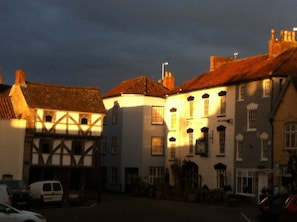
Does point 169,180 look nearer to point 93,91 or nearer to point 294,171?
point 93,91

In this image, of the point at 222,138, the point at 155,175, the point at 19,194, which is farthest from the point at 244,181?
the point at 19,194

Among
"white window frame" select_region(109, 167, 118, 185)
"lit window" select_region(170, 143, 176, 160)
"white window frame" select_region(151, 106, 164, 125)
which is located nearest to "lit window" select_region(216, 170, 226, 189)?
"lit window" select_region(170, 143, 176, 160)

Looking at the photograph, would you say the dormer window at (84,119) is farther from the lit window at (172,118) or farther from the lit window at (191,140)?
the lit window at (191,140)

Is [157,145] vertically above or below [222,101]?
below

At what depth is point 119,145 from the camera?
2554 inches

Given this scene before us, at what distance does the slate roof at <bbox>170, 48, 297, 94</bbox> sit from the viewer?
4828 cm

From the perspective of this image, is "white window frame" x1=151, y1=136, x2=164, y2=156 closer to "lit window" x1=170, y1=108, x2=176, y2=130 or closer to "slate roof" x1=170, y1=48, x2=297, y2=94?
"lit window" x1=170, y1=108, x2=176, y2=130

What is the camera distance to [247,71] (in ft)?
173

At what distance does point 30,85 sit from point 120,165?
1364cm

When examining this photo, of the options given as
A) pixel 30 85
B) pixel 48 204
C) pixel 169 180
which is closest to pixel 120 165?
pixel 169 180

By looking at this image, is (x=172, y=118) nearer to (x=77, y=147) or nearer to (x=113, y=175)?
(x=113, y=175)

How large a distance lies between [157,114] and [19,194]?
2906 centimetres

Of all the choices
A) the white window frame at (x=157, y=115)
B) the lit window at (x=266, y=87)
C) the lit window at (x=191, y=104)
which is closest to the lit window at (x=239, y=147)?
the lit window at (x=266, y=87)

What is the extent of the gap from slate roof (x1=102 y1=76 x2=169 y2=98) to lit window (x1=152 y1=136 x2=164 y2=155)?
4587 mm
